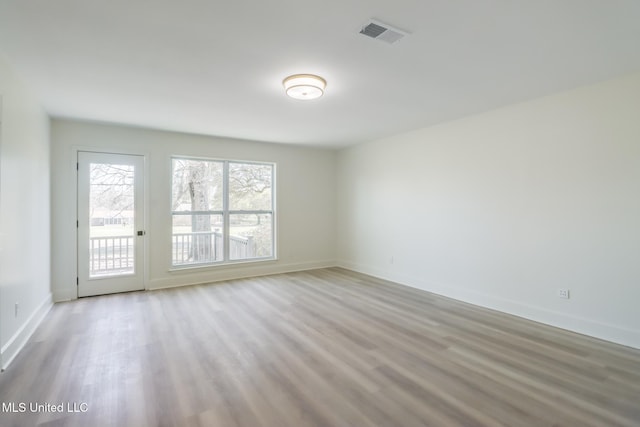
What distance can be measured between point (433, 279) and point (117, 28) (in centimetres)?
468

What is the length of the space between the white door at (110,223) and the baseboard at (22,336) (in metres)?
0.80

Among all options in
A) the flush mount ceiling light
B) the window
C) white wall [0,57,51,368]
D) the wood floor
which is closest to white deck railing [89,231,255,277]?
the window

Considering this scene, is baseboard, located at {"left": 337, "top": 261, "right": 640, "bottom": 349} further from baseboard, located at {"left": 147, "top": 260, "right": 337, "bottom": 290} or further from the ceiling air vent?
the ceiling air vent

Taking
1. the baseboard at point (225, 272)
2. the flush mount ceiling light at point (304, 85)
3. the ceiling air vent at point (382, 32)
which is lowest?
the baseboard at point (225, 272)

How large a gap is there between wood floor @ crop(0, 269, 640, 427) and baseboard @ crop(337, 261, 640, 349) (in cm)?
14

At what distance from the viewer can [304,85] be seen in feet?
9.77

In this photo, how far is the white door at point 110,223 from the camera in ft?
14.9

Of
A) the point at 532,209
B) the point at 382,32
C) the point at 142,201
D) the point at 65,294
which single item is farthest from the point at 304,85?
the point at 65,294

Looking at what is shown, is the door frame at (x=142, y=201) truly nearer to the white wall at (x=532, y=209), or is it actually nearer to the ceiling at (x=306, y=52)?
the ceiling at (x=306, y=52)

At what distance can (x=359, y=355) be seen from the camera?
2.72 meters

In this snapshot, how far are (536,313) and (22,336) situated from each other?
5.29 metres

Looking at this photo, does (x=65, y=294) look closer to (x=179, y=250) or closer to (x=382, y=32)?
(x=179, y=250)

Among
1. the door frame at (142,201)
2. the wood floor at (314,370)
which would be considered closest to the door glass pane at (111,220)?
the door frame at (142,201)

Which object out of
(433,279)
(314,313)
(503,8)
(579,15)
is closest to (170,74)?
(503,8)
